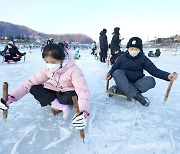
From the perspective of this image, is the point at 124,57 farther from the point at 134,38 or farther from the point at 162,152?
the point at 162,152

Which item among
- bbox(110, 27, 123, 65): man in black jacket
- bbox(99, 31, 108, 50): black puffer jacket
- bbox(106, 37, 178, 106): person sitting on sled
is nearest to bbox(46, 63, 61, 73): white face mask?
bbox(106, 37, 178, 106): person sitting on sled

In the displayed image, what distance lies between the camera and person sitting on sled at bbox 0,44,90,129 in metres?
2.42

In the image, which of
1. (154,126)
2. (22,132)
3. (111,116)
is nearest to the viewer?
(22,132)

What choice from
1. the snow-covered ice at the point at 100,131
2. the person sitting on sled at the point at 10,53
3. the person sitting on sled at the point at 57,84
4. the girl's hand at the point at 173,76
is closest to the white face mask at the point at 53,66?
the person sitting on sled at the point at 57,84

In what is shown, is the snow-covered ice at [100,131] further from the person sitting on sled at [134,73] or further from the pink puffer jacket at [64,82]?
the pink puffer jacket at [64,82]

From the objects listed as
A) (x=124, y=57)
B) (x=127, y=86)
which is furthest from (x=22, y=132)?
(x=124, y=57)

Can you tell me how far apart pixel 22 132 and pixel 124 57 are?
2111mm

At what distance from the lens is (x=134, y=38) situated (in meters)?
3.59

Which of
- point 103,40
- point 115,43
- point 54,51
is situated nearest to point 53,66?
point 54,51

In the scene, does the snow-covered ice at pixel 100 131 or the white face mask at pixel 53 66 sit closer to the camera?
the snow-covered ice at pixel 100 131

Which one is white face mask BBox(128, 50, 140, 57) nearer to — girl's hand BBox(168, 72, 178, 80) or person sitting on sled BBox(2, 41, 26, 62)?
girl's hand BBox(168, 72, 178, 80)

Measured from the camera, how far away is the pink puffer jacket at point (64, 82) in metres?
2.48

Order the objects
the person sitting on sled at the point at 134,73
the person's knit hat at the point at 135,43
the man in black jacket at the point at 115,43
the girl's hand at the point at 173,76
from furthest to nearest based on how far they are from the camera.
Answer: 1. the man in black jacket at the point at 115,43
2. the person's knit hat at the point at 135,43
3. the person sitting on sled at the point at 134,73
4. the girl's hand at the point at 173,76

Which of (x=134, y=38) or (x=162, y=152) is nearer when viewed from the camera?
(x=162, y=152)
